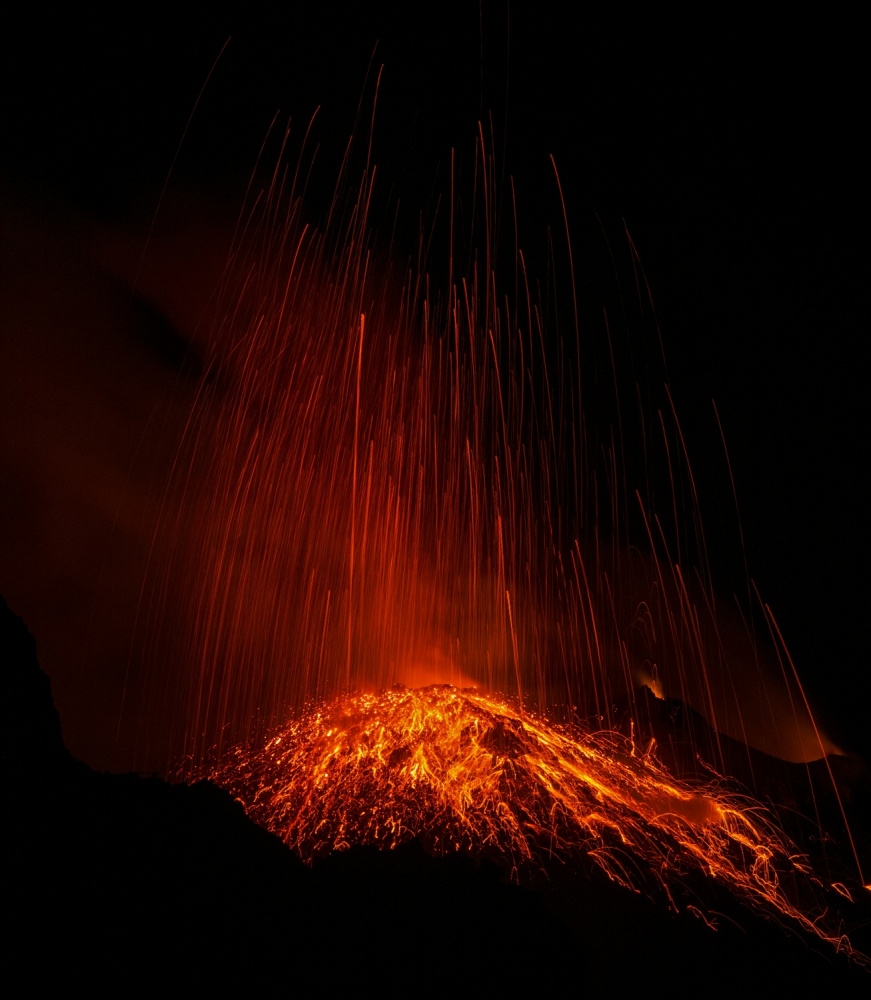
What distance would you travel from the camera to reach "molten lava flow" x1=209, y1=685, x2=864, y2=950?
57.2 ft

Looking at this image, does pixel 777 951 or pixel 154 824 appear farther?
pixel 777 951

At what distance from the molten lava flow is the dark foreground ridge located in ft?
22.1

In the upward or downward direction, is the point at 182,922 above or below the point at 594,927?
above

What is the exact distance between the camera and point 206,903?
6199mm

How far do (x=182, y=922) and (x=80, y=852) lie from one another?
1.31 metres

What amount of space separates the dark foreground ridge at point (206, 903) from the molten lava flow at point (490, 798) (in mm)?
6731

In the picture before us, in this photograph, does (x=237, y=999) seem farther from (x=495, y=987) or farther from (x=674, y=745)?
(x=674, y=745)

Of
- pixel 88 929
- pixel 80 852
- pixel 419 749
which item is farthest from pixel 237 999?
pixel 419 749

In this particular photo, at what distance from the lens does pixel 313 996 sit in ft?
20.8

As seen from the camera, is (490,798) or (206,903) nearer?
(206,903)

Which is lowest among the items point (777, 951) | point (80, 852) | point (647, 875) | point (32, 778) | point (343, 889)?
point (777, 951)

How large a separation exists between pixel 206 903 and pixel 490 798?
15.5 m

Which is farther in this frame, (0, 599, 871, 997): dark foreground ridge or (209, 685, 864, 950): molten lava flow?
(209, 685, 864, 950): molten lava flow

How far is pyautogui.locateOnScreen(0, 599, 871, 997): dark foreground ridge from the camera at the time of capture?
5.15 metres
